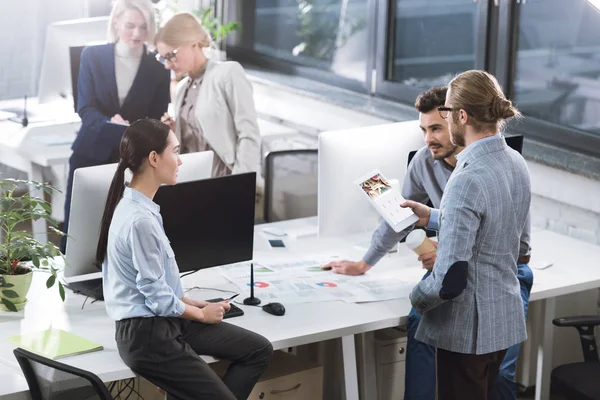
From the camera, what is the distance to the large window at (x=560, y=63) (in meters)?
4.52

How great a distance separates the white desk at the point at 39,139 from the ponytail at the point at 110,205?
83.2 inches

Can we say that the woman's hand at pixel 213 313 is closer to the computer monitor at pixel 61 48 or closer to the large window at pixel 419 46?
the large window at pixel 419 46

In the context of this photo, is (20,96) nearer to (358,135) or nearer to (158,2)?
(158,2)

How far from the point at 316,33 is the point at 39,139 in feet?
6.71

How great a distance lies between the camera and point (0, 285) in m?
3.23

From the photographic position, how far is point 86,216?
129 inches

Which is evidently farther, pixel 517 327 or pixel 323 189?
pixel 323 189

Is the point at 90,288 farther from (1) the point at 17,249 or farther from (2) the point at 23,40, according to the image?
(2) the point at 23,40

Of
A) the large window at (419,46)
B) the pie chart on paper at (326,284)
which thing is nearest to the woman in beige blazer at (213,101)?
the pie chart on paper at (326,284)

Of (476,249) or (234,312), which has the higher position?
(476,249)

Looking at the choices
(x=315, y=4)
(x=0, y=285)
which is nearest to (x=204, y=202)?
(x=0, y=285)

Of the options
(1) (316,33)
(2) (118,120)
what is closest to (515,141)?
(2) (118,120)

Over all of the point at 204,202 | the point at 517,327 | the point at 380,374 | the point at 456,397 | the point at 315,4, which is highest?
the point at 315,4

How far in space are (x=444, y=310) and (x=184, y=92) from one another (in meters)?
2.10
